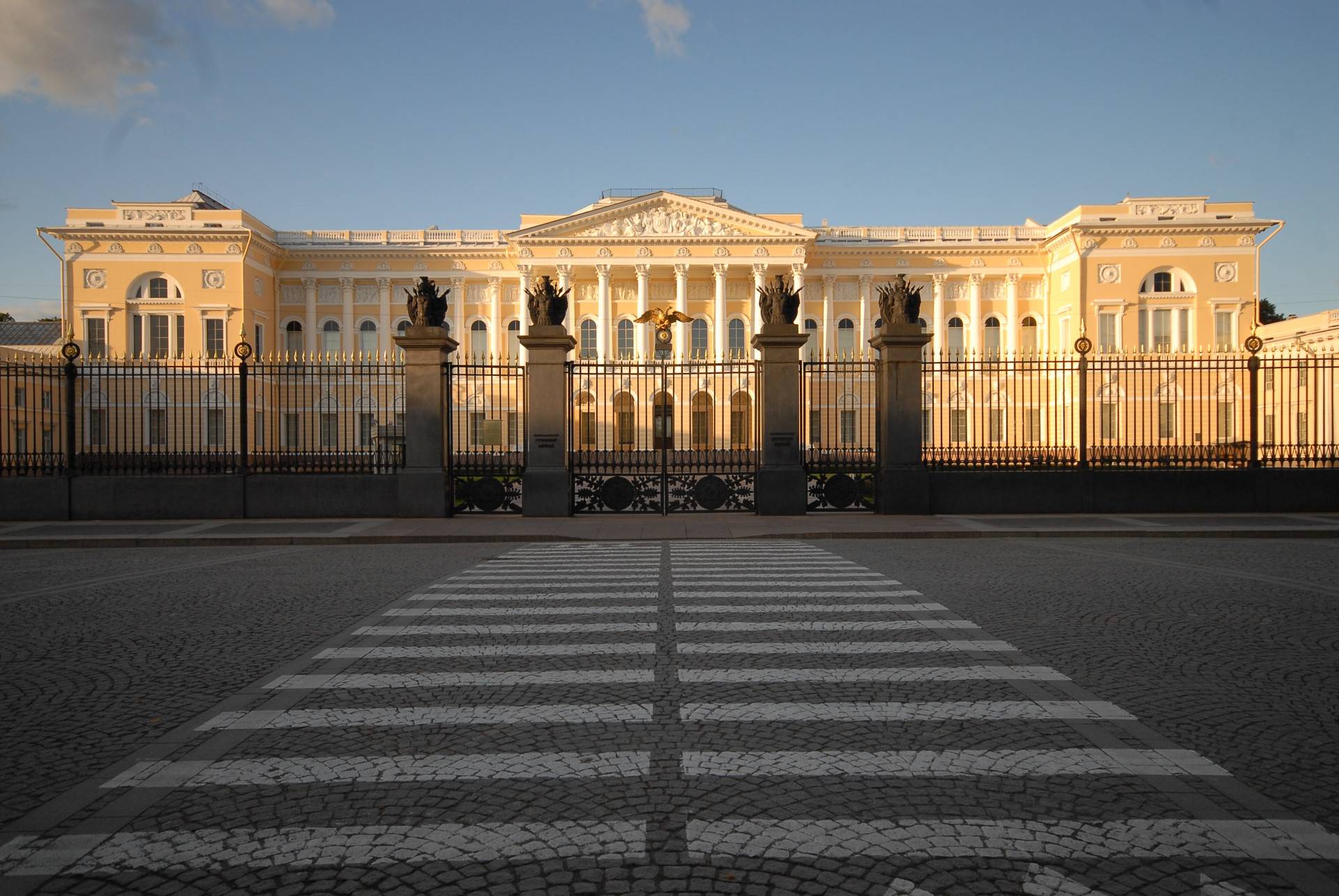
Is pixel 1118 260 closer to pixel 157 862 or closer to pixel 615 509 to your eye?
pixel 615 509

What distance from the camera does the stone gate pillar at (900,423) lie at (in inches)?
741

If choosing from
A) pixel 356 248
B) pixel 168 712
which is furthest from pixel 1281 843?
pixel 356 248

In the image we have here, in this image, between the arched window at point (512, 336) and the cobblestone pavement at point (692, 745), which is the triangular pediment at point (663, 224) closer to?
the arched window at point (512, 336)

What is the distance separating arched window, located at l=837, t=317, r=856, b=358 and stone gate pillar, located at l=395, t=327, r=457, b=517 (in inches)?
2136

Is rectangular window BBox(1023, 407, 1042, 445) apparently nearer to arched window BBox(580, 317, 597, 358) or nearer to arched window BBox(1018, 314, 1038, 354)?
arched window BBox(580, 317, 597, 358)

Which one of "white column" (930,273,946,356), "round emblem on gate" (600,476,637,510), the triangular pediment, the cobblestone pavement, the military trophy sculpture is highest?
the triangular pediment

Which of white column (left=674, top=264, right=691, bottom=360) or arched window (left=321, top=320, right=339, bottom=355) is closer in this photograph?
white column (left=674, top=264, right=691, bottom=360)

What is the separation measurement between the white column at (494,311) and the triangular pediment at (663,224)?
16.5ft

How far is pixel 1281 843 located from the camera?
3666 millimetres

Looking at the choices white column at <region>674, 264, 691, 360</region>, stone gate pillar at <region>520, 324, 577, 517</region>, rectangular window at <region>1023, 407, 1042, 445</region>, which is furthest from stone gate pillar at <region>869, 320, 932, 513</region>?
white column at <region>674, 264, 691, 360</region>

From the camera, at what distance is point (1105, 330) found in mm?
63844

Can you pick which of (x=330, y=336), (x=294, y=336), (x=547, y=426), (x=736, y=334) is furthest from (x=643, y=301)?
(x=547, y=426)

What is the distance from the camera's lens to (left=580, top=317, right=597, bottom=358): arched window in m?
68.2

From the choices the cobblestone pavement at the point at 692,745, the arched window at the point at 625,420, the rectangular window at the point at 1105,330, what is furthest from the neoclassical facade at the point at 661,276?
the cobblestone pavement at the point at 692,745
